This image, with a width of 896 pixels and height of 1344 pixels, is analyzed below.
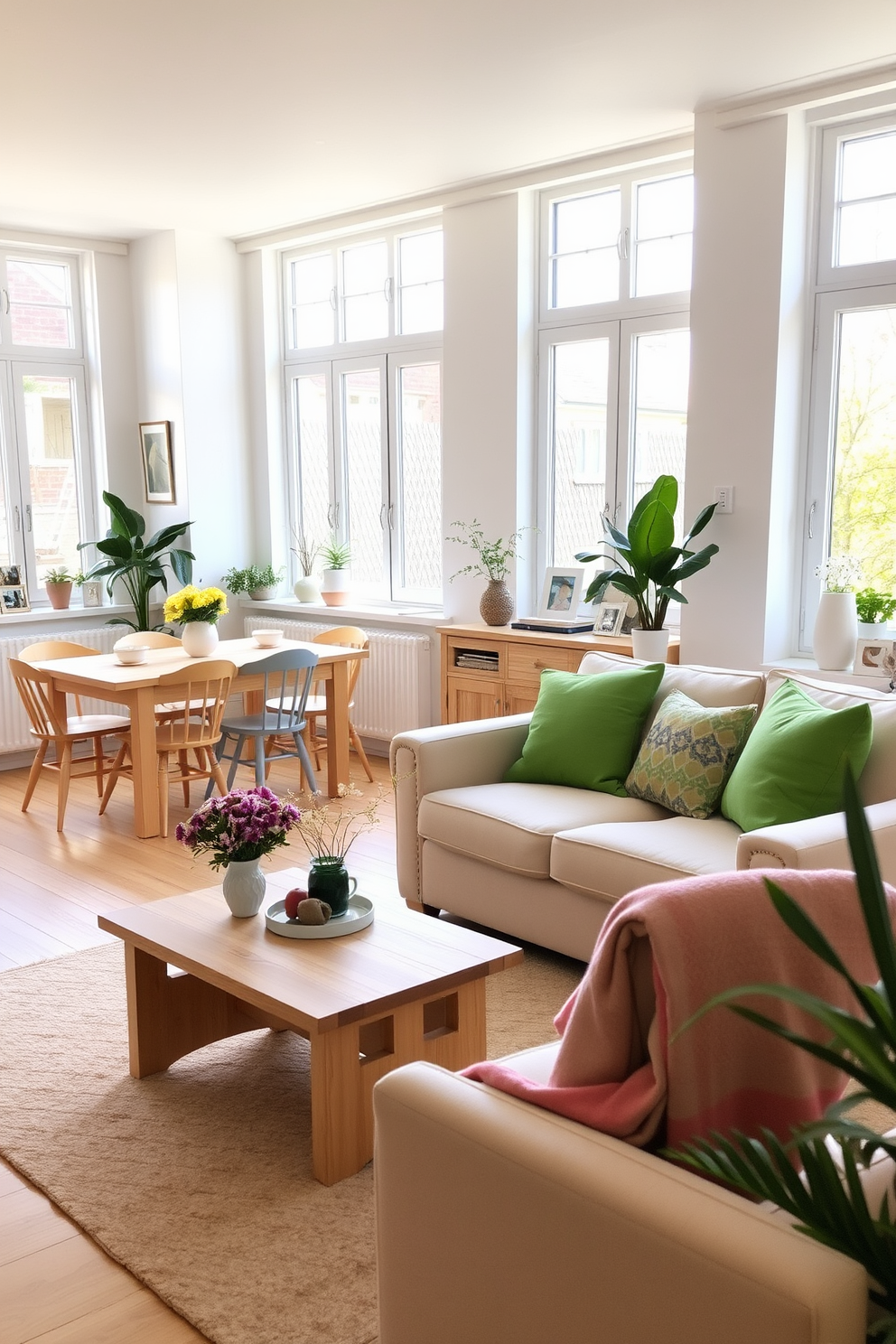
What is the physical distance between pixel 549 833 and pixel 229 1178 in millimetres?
1438

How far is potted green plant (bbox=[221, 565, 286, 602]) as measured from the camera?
736 cm

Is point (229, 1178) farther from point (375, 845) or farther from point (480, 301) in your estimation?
point (480, 301)

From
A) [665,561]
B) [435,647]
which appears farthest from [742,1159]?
[435,647]

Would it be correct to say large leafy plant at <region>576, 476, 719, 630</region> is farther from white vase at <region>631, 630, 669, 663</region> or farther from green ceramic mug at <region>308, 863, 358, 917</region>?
green ceramic mug at <region>308, 863, 358, 917</region>

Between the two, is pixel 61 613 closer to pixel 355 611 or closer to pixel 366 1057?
pixel 355 611

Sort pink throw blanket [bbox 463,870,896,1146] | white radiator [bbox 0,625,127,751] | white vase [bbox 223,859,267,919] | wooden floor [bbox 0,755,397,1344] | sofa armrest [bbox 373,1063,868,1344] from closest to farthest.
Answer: sofa armrest [bbox 373,1063,868,1344]
pink throw blanket [bbox 463,870,896,1146]
wooden floor [bbox 0,755,397,1344]
white vase [bbox 223,859,267,919]
white radiator [bbox 0,625,127,751]

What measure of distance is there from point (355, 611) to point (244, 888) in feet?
13.2

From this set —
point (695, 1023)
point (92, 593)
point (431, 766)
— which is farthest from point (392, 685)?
point (695, 1023)

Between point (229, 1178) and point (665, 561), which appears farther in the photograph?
point (665, 561)

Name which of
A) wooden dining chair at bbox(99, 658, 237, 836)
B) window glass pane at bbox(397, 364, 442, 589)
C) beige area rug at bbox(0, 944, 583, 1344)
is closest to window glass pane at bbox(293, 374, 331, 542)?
window glass pane at bbox(397, 364, 442, 589)

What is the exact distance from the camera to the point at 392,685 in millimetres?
6672

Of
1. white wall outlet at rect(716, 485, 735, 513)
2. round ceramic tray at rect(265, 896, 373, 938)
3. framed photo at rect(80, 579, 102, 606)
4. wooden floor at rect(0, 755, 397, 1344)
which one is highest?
white wall outlet at rect(716, 485, 735, 513)

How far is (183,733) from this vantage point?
548 centimetres

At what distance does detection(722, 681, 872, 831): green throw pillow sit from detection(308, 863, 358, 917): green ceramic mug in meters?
1.18
